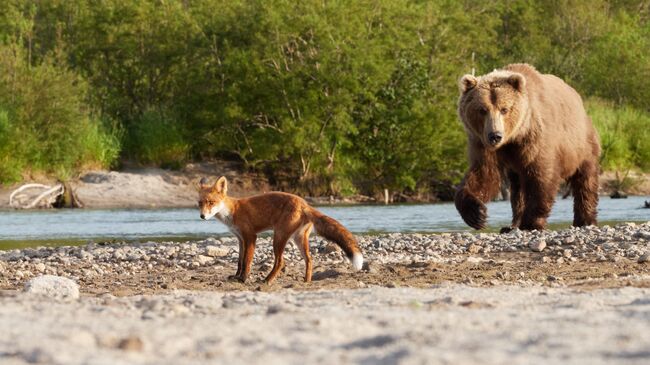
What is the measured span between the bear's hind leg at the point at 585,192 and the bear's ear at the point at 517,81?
2.59m

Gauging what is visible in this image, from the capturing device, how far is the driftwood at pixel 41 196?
99.3ft

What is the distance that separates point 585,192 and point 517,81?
310cm

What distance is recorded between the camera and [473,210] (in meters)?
13.9

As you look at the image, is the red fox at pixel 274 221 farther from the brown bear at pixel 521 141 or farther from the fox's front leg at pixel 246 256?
the brown bear at pixel 521 141

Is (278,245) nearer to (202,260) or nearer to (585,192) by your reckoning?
(202,260)

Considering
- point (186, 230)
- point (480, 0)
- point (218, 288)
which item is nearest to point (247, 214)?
point (218, 288)

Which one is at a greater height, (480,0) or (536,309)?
(480,0)

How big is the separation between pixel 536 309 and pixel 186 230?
14833 mm

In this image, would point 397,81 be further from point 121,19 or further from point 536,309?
point 536,309

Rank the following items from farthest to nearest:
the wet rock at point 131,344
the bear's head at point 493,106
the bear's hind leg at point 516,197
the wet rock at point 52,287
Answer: the bear's hind leg at point 516,197, the bear's head at point 493,106, the wet rock at point 52,287, the wet rock at point 131,344

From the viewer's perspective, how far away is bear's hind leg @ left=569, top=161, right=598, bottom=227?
16.0 meters

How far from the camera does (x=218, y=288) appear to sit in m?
10.1

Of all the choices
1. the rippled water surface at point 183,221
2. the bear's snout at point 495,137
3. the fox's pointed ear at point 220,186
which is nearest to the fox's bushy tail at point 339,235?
the fox's pointed ear at point 220,186

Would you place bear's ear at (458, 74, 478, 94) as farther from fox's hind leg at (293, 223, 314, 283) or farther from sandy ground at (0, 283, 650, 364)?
sandy ground at (0, 283, 650, 364)
